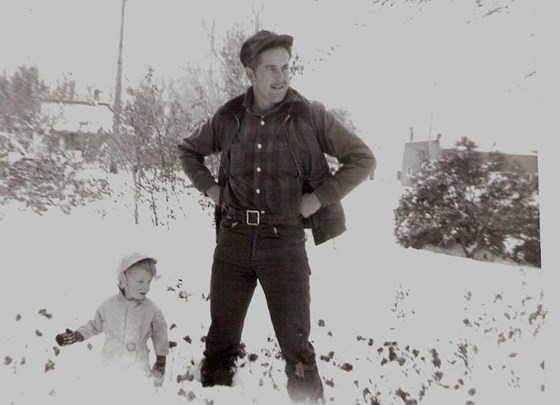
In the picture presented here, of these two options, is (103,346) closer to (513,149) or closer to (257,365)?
(257,365)

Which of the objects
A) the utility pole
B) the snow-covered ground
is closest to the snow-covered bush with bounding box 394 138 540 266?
the snow-covered ground

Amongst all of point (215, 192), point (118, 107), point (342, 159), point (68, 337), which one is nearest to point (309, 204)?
point (342, 159)

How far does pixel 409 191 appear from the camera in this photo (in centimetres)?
291

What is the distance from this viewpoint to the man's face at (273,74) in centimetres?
206

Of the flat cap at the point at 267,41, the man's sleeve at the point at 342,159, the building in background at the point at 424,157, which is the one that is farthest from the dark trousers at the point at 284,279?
the building in background at the point at 424,157

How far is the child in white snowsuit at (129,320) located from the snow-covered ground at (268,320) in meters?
0.08

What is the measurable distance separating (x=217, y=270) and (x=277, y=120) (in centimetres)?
65

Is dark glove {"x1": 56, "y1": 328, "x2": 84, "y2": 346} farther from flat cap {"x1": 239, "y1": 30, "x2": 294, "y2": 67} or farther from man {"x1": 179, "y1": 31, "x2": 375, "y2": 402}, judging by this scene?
flat cap {"x1": 239, "y1": 30, "x2": 294, "y2": 67}

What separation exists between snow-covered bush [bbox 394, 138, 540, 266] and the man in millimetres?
761

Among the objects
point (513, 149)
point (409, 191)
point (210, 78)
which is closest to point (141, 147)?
point (210, 78)

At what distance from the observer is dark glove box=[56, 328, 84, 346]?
1878mm

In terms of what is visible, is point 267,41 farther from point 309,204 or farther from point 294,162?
point 309,204

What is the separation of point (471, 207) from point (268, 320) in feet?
4.29

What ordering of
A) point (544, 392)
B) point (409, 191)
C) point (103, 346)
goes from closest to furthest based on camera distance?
point (544, 392), point (103, 346), point (409, 191)
